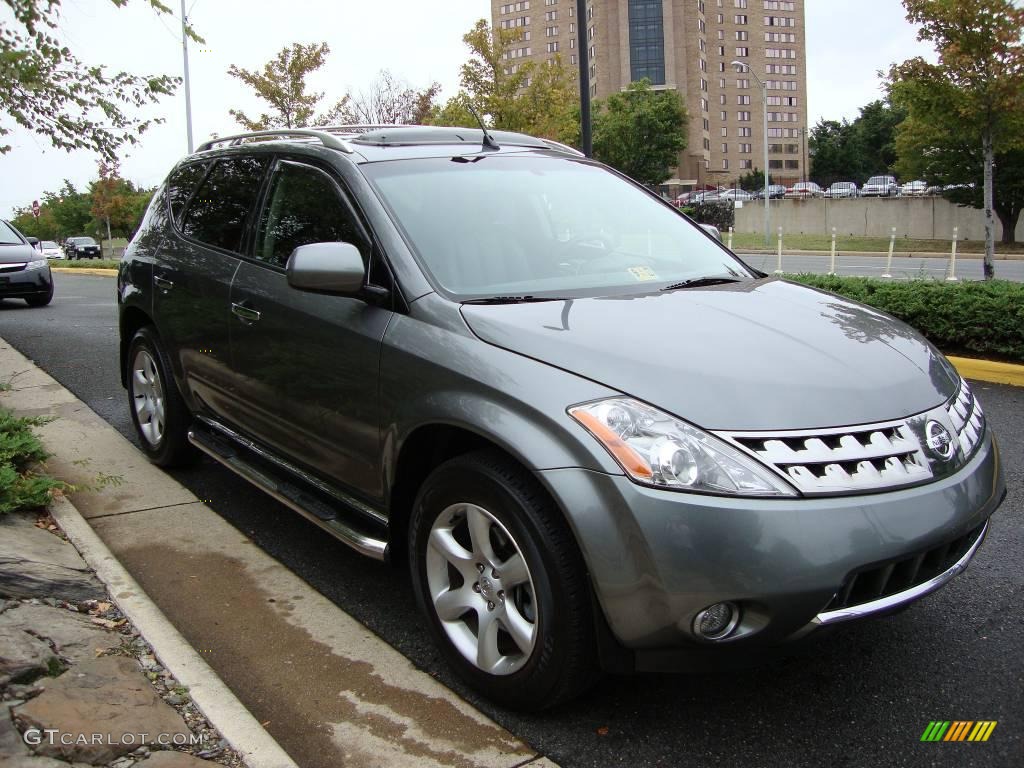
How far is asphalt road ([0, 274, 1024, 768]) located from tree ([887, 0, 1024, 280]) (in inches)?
629

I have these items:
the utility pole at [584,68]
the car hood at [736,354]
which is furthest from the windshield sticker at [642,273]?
the utility pole at [584,68]

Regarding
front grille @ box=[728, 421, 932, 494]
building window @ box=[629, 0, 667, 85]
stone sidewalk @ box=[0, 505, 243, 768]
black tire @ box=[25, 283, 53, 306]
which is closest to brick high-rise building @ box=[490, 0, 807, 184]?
building window @ box=[629, 0, 667, 85]

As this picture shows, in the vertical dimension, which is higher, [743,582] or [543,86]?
[543,86]

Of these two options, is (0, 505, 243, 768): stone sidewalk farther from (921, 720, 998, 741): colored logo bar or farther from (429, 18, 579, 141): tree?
(429, 18, 579, 141): tree

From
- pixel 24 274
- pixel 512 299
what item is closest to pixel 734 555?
pixel 512 299

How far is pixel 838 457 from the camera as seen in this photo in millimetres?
2371

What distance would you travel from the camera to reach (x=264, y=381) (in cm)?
387

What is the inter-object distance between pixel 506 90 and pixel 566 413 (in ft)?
67.9

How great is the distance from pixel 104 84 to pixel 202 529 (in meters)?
6.95

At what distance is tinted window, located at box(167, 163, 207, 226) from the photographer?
4.99 m

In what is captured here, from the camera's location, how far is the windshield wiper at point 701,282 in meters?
3.41

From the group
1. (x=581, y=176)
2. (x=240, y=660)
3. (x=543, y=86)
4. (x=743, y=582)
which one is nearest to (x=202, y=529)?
(x=240, y=660)

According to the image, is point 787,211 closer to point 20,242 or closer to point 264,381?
point 20,242

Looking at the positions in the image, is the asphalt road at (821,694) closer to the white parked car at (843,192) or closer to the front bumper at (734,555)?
the front bumper at (734,555)
